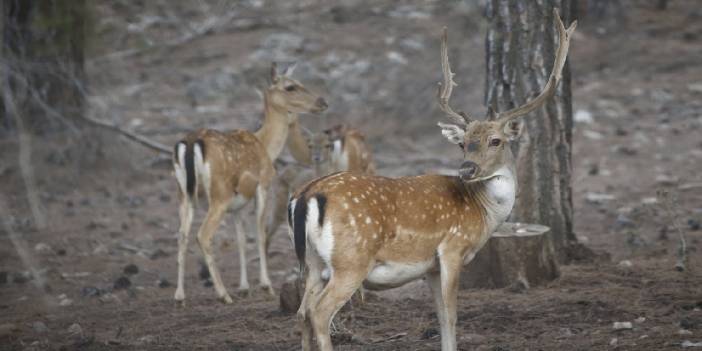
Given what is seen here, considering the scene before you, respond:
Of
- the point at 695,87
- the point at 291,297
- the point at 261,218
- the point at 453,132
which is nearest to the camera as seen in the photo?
the point at 453,132

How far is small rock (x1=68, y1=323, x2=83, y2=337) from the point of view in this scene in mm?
7364

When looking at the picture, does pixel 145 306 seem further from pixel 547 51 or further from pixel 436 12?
pixel 436 12

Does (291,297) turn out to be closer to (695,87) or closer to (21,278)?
(21,278)

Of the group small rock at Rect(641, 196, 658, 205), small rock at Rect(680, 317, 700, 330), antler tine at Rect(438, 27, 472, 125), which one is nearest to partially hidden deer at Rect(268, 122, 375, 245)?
antler tine at Rect(438, 27, 472, 125)

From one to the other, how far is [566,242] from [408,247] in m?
3.02

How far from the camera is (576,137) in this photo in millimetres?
15172

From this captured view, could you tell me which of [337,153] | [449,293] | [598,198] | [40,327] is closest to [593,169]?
[598,198]

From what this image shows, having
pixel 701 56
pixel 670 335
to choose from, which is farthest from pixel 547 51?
pixel 701 56

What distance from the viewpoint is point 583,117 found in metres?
16.0

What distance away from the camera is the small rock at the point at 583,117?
15.9 meters

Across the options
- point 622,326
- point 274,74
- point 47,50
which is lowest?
point 622,326

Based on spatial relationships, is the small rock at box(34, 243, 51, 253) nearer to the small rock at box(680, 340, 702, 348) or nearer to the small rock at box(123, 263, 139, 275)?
the small rock at box(123, 263, 139, 275)

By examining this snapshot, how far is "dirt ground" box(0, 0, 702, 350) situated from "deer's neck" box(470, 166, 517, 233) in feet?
2.65

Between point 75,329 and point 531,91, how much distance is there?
13.3 feet
